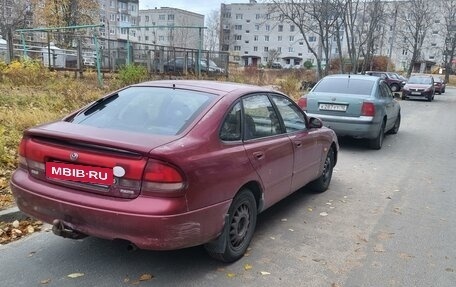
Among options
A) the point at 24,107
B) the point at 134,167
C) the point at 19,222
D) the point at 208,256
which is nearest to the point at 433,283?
the point at 208,256

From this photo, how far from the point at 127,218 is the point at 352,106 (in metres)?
7.09

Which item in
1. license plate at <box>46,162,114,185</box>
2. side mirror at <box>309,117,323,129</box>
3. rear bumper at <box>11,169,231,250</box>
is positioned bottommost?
rear bumper at <box>11,169,231,250</box>

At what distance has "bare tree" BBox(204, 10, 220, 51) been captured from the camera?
101188mm

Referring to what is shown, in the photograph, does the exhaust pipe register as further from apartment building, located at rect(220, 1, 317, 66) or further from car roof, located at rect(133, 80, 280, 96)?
apartment building, located at rect(220, 1, 317, 66)

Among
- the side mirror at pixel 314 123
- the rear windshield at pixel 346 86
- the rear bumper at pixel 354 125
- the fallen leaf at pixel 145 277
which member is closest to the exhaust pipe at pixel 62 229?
the fallen leaf at pixel 145 277

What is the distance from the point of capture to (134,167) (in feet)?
10.3

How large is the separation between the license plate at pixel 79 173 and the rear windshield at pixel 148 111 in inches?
18.9

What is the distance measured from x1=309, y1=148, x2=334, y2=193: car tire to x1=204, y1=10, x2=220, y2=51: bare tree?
90.7m

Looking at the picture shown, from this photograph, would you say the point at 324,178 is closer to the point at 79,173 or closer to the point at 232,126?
the point at 232,126

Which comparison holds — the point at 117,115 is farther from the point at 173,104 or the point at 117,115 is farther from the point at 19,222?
the point at 19,222

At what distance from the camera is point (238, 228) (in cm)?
402

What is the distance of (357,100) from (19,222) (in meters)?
6.89

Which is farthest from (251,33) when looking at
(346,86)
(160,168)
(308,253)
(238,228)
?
(160,168)

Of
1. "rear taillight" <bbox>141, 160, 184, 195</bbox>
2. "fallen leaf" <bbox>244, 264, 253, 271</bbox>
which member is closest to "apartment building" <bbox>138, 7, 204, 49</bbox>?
"fallen leaf" <bbox>244, 264, 253, 271</bbox>
